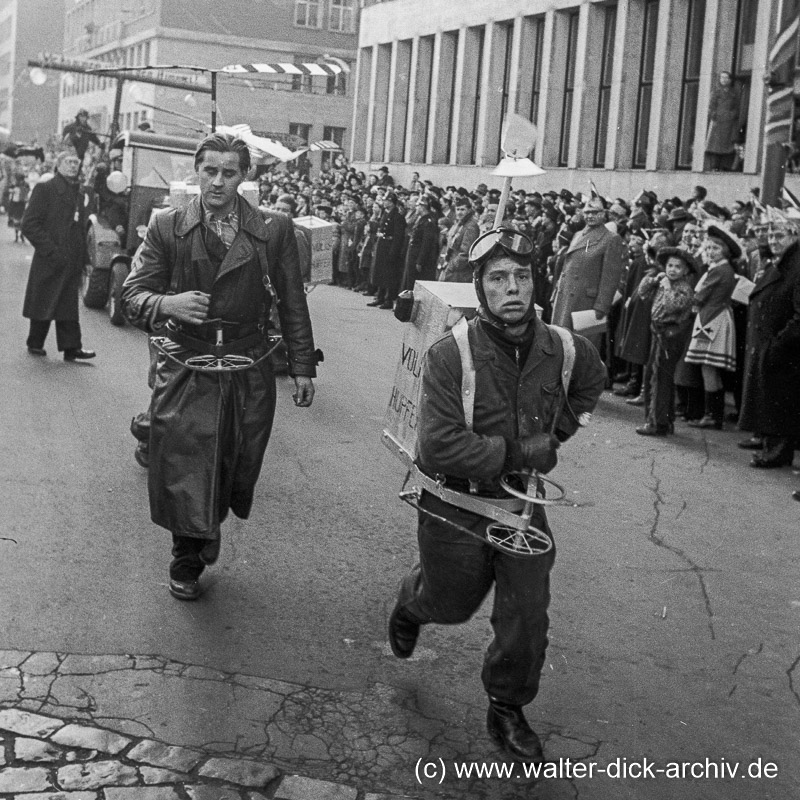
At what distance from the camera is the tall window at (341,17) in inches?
2450

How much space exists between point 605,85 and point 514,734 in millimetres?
27046

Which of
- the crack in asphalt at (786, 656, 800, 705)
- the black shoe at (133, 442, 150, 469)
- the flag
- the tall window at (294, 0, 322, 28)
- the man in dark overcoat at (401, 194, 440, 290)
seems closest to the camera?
the crack in asphalt at (786, 656, 800, 705)

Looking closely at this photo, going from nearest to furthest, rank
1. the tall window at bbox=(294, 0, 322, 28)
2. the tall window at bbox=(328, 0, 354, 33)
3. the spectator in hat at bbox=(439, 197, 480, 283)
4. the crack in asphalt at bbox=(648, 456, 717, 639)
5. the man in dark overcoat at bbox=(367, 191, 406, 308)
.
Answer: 1. the crack in asphalt at bbox=(648, 456, 717, 639)
2. the spectator in hat at bbox=(439, 197, 480, 283)
3. the man in dark overcoat at bbox=(367, 191, 406, 308)
4. the tall window at bbox=(294, 0, 322, 28)
5. the tall window at bbox=(328, 0, 354, 33)

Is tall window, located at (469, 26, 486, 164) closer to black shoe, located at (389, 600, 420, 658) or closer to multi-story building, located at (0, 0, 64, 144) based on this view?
black shoe, located at (389, 600, 420, 658)

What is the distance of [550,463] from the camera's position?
14.1 feet

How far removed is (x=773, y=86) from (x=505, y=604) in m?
2.24

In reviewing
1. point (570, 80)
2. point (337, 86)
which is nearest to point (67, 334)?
point (570, 80)

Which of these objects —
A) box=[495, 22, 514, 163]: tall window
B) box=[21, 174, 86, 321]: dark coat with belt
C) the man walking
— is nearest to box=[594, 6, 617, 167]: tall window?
box=[495, 22, 514, 163]: tall window

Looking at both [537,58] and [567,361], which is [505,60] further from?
[567,361]

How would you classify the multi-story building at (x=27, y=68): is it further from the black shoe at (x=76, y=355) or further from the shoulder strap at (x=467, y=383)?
the shoulder strap at (x=467, y=383)

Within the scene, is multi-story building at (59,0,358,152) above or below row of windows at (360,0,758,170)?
above

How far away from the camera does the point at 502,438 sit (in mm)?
4273

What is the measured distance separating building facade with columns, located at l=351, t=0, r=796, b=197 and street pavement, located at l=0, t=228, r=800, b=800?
44.7 ft

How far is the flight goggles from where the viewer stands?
4.36 meters
